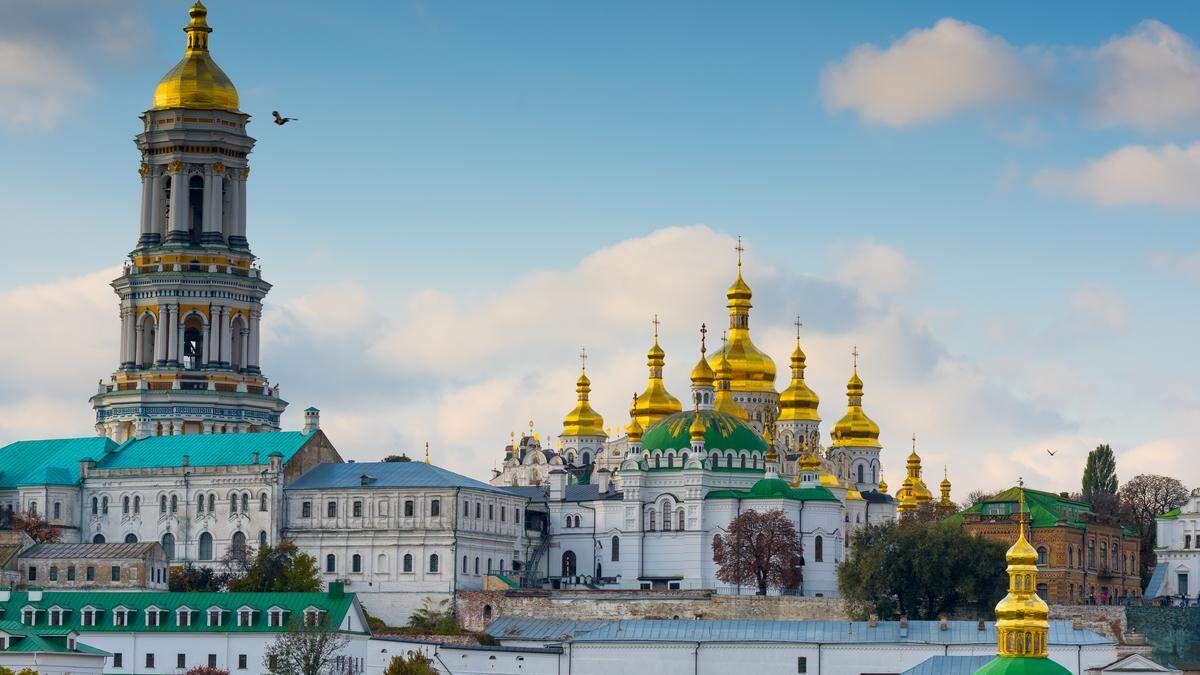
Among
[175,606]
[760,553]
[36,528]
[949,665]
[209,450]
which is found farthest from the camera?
[209,450]

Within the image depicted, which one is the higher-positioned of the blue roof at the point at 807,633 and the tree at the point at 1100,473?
the tree at the point at 1100,473

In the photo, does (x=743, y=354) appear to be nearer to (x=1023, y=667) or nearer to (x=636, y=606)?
(x=636, y=606)

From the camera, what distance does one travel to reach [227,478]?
118375 millimetres

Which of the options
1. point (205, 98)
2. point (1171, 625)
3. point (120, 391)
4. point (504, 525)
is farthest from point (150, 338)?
point (1171, 625)

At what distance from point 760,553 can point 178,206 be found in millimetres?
31964

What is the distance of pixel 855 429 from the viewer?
153500 mm

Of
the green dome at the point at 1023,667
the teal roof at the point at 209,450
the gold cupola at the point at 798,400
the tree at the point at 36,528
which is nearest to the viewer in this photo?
the green dome at the point at 1023,667

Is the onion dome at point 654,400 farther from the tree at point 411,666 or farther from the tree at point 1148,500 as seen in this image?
the tree at point 411,666

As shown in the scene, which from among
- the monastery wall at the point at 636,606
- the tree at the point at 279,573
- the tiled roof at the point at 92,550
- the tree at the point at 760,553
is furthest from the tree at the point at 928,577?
the tiled roof at the point at 92,550

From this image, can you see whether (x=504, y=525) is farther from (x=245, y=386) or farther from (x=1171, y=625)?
(x=1171, y=625)

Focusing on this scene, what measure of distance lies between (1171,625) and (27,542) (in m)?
45.0

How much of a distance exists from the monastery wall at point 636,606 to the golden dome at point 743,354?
37.9m

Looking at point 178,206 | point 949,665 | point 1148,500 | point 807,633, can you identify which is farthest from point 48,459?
point 1148,500

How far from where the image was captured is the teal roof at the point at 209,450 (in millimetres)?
119562
